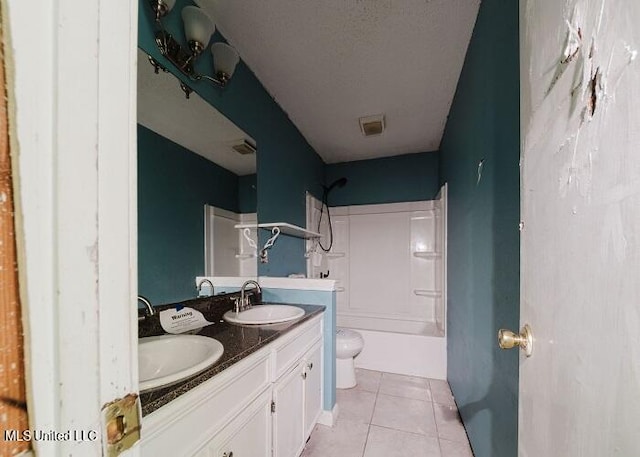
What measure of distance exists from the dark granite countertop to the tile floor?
2.69ft

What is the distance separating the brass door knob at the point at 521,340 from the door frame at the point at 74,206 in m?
0.73

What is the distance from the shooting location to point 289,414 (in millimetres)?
1246

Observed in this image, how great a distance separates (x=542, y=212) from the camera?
0.52 metres

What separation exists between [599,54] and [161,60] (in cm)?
143

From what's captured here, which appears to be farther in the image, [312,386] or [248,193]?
[248,193]

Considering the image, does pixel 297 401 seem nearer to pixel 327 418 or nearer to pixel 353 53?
pixel 327 418

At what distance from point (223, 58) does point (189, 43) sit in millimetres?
212

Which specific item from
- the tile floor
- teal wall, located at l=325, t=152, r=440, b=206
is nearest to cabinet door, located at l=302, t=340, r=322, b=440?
the tile floor

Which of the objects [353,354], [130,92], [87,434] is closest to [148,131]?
[130,92]

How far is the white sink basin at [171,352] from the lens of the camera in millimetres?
877

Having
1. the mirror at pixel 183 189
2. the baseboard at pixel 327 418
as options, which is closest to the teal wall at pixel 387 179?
the mirror at pixel 183 189

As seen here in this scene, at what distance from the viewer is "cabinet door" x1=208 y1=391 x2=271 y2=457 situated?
0.80 meters

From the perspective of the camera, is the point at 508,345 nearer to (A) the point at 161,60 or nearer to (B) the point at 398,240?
(A) the point at 161,60

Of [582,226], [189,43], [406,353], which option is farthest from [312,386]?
[189,43]
